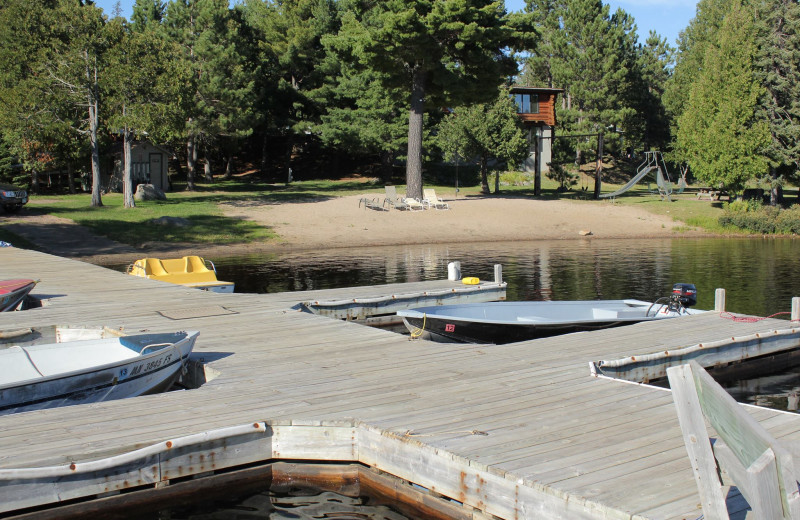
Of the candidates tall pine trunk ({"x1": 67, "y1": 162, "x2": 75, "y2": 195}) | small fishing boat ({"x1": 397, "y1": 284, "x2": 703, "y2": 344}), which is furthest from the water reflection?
tall pine trunk ({"x1": 67, "y1": 162, "x2": 75, "y2": 195})

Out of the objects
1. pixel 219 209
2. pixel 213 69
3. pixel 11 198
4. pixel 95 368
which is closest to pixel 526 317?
pixel 95 368

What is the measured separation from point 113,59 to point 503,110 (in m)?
24.0

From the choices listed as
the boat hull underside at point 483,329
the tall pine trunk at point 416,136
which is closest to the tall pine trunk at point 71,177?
the tall pine trunk at point 416,136

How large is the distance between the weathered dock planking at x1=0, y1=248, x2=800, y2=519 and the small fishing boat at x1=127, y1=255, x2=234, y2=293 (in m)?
7.86

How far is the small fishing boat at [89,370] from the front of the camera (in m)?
8.46

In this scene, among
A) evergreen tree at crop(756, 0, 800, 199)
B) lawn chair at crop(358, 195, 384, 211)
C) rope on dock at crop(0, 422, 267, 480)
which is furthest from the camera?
evergreen tree at crop(756, 0, 800, 199)

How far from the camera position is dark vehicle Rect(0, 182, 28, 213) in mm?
36906

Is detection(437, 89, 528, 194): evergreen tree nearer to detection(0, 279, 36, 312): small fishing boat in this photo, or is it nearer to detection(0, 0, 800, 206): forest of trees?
detection(0, 0, 800, 206): forest of trees

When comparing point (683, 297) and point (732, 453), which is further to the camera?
point (683, 297)

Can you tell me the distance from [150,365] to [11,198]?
105 ft

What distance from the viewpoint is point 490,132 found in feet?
161

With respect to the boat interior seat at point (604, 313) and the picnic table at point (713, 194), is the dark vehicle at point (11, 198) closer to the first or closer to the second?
the boat interior seat at point (604, 313)

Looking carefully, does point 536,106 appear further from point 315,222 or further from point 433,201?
point 315,222

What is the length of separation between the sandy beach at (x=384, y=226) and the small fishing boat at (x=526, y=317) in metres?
18.7
